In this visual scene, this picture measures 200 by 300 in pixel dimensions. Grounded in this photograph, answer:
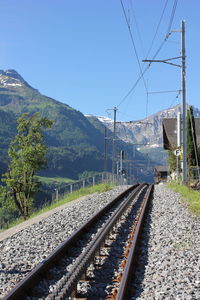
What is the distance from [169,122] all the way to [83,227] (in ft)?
165

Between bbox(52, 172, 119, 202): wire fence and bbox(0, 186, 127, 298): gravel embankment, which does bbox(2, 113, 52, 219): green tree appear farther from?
bbox(0, 186, 127, 298): gravel embankment

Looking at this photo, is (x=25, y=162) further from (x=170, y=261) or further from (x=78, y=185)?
(x=170, y=261)

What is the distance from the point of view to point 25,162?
36625 millimetres

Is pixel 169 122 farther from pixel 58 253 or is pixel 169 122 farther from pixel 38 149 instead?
pixel 58 253

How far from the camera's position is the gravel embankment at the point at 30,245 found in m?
6.54

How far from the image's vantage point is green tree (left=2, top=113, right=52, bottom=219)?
3655 centimetres

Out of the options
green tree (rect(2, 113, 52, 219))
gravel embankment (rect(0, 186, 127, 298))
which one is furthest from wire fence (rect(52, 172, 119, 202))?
gravel embankment (rect(0, 186, 127, 298))

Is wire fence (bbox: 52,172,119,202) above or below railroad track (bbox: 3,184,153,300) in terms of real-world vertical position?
above

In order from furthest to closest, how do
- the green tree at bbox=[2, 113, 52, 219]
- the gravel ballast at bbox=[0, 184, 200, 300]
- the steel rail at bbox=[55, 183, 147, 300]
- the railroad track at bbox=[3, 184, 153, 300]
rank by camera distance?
the green tree at bbox=[2, 113, 52, 219] → the gravel ballast at bbox=[0, 184, 200, 300] → the railroad track at bbox=[3, 184, 153, 300] → the steel rail at bbox=[55, 183, 147, 300]

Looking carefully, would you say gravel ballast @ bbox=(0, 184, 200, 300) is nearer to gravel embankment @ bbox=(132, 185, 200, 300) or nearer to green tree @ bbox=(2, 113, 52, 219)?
gravel embankment @ bbox=(132, 185, 200, 300)

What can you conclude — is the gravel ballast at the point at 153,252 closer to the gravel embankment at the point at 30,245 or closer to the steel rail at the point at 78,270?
the gravel embankment at the point at 30,245

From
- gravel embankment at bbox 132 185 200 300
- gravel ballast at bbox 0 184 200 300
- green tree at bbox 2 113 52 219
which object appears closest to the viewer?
gravel embankment at bbox 132 185 200 300

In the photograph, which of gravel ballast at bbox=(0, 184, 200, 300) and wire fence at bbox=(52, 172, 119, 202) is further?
wire fence at bbox=(52, 172, 119, 202)

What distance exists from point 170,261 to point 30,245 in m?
3.14
